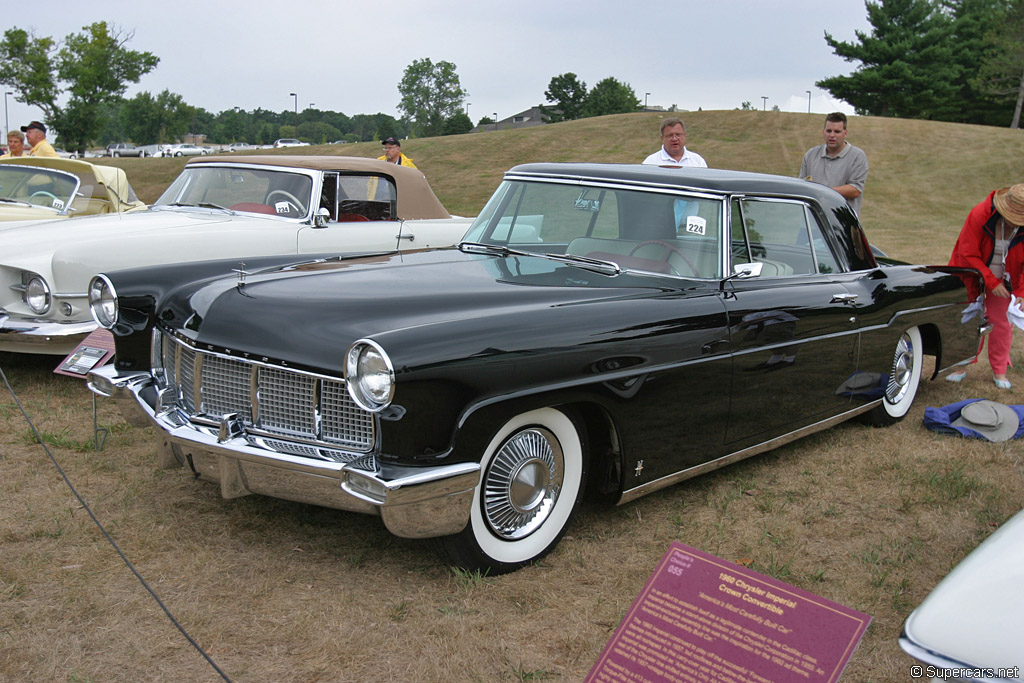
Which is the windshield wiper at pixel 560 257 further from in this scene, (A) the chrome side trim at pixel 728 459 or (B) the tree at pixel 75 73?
(B) the tree at pixel 75 73

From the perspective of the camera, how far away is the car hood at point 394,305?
9.44ft

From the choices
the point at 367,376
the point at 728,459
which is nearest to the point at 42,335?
the point at 367,376

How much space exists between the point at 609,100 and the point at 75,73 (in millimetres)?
47509

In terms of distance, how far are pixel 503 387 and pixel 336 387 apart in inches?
22.1

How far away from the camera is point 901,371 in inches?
209

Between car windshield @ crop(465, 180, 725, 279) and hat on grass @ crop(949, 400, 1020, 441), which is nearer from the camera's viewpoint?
car windshield @ crop(465, 180, 725, 279)

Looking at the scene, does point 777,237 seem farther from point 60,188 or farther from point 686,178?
point 60,188

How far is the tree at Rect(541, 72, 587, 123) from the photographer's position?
83.0m

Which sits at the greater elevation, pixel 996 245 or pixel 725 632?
pixel 996 245

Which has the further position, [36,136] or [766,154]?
[766,154]

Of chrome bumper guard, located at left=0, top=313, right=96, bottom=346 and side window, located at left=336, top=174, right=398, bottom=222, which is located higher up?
side window, located at left=336, top=174, right=398, bottom=222

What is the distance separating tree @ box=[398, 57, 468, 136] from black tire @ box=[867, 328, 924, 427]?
10136 cm

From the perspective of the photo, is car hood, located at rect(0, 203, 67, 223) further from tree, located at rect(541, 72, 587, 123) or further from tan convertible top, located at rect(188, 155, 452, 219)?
tree, located at rect(541, 72, 587, 123)

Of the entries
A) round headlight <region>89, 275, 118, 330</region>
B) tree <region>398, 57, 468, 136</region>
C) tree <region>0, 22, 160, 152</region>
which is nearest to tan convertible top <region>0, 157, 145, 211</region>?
round headlight <region>89, 275, 118, 330</region>
